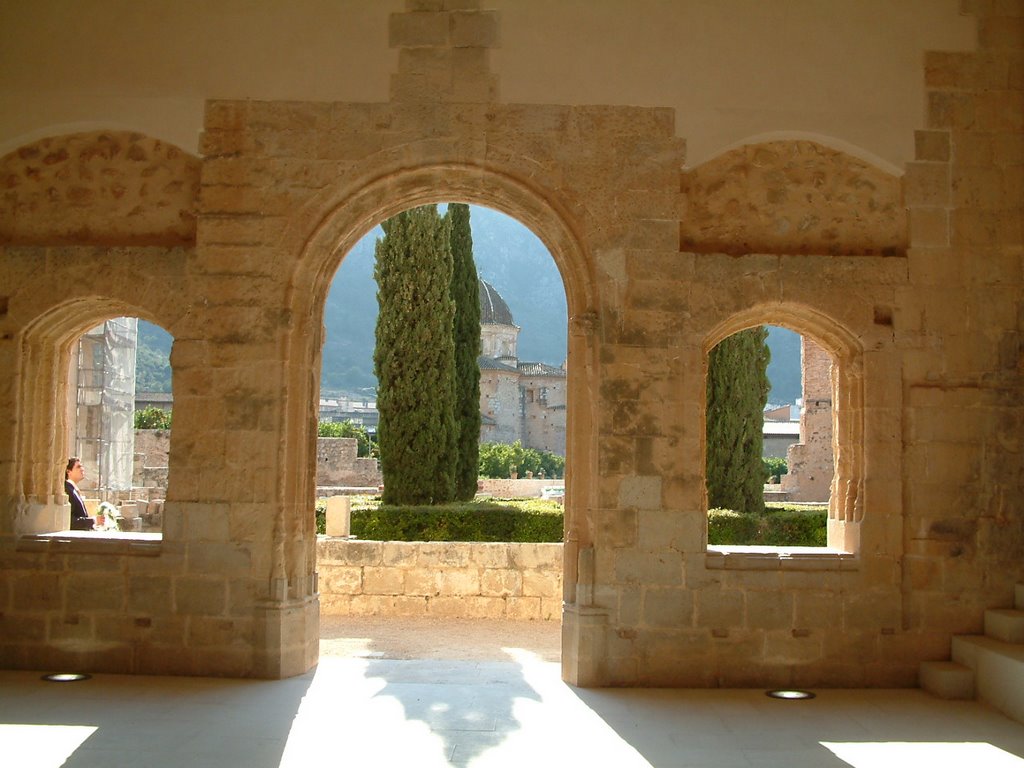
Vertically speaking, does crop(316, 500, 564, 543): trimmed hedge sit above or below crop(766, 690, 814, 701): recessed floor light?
above

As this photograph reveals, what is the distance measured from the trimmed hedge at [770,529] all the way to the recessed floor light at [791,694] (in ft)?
15.1

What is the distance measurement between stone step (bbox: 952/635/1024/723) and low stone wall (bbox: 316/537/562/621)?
3.39 metres

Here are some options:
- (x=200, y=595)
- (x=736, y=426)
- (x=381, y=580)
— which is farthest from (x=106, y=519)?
(x=736, y=426)

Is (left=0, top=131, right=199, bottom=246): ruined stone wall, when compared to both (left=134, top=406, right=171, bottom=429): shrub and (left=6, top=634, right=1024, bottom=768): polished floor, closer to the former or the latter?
(left=6, top=634, right=1024, bottom=768): polished floor

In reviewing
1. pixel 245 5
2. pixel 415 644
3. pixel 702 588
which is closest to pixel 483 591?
pixel 415 644

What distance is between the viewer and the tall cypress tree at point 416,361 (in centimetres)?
Answer: 1058

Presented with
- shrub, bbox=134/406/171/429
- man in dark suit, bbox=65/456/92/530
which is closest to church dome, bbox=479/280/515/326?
shrub, bbox=134/406/171/429

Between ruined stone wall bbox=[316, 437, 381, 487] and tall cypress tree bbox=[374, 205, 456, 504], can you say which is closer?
tall cypress tree bbox=[374, 205, 456, 504]

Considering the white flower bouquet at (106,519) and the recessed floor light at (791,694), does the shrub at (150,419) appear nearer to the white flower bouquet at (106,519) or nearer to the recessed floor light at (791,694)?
the white flower bouquet at (106,519)

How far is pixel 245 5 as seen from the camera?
5.52m

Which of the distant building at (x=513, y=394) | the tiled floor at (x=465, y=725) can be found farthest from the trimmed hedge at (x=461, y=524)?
the distant building at (x=513, y=394)

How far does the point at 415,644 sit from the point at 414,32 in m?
4.17

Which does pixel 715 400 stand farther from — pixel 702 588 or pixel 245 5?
pixel 245 5

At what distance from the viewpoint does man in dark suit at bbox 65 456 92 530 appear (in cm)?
636
